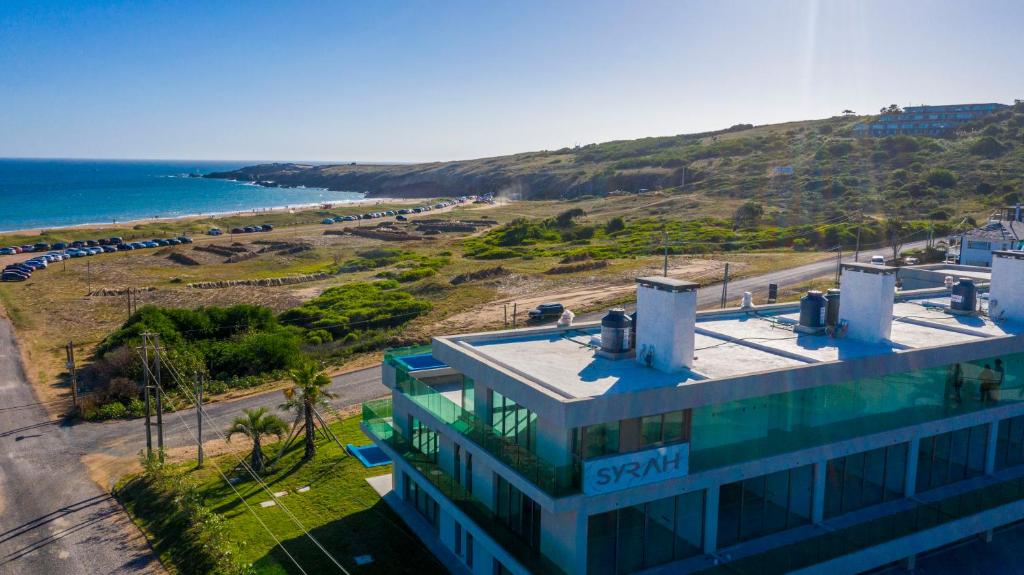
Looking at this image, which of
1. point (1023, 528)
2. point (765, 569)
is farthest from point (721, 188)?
point (765, 569)

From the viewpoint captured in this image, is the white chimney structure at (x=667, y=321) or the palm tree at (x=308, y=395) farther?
the palm tree at (x=308, y=395)

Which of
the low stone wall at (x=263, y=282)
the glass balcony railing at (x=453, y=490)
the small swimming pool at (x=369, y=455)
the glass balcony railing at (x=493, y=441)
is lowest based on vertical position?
the small swimming pool at (x=369, y=455)

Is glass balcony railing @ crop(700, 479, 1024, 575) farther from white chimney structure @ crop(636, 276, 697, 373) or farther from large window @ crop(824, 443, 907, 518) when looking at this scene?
white chimney structure @ crop(636, 276, 697, 373)

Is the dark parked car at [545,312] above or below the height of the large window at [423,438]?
below

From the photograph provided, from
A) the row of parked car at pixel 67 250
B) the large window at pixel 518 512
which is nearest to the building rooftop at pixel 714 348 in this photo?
the large window at pixel 518 512

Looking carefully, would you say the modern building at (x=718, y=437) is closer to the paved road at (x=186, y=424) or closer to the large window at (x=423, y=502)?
the large window at (x=423, y=502)

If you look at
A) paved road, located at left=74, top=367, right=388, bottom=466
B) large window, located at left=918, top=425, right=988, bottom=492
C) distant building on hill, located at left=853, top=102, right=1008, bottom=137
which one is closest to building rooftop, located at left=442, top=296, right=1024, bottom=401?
large window, located at left=918, top=425, right=988, bottom=492
